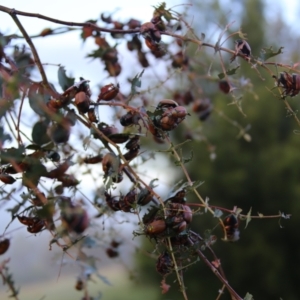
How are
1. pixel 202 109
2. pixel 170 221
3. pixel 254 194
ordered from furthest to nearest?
pixel 254 194
pixel 202 109
pixel 170 221

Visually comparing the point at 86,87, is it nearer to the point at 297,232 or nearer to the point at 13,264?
the point at 13,264

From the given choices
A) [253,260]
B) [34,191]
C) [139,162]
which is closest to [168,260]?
[34,191]

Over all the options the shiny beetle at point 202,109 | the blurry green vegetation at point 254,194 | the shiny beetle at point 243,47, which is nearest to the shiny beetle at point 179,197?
the shiny beetle at point 243,47

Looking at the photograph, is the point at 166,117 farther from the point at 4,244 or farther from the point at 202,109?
the point at 202,109

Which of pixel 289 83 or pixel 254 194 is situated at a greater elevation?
pixel 254 194

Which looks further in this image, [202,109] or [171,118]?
[202,109]

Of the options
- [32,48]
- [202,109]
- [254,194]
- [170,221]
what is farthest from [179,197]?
[254,194]

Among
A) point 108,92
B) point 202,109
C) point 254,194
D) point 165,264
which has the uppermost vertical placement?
point 254,194

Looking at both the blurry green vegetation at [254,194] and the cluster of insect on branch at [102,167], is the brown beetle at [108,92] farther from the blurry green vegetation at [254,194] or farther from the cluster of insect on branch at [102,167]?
the blurry green vegetation at [254,194]
